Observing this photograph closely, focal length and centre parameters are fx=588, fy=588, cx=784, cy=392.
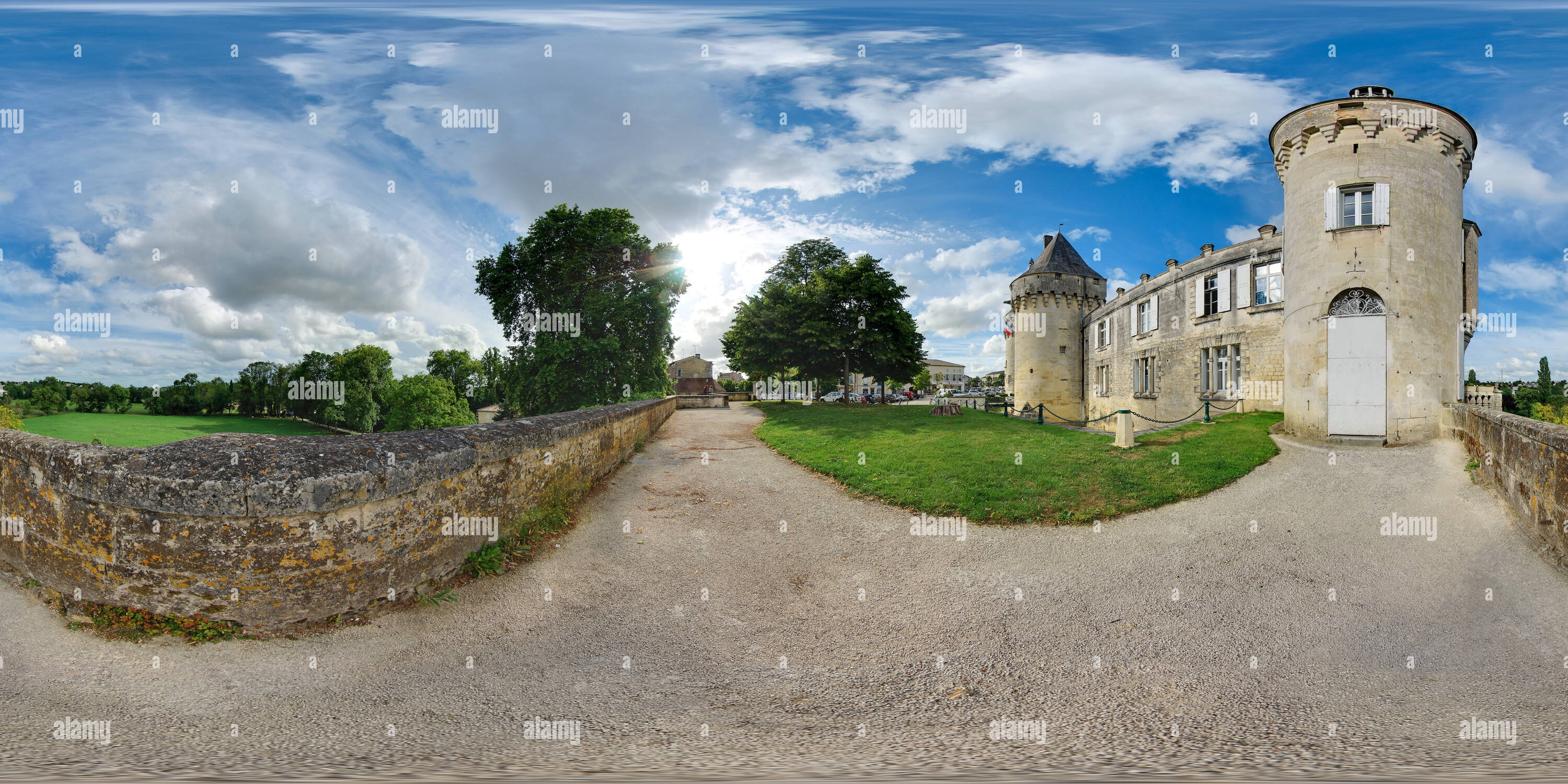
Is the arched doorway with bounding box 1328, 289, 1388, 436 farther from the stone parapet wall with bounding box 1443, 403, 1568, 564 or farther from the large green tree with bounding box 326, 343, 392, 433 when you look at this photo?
the large green tree with bounding box 326, 343, 392, 433

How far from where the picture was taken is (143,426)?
217 feet

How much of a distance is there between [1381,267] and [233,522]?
19.8 meters

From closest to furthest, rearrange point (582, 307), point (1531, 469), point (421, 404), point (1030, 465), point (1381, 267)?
point (1531, 469) < point (1030, 465) < point (1381, 267) < point (582, 307) < point (421, 404)

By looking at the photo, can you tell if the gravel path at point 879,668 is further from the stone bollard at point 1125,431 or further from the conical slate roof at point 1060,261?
the conical slate roof at point 1060,261

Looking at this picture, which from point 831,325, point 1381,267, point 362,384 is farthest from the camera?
point 362,384

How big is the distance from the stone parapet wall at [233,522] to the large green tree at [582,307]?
21.4 metres

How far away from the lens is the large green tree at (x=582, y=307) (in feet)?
Answer: 87.5

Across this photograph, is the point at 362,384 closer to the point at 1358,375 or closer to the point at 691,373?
the point at 691,373

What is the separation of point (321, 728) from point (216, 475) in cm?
209

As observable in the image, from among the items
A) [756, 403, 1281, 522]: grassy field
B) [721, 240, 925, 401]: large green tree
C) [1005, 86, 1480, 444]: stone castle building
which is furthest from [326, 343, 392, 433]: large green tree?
[1005, 86, 1480, 444]: stone castle building

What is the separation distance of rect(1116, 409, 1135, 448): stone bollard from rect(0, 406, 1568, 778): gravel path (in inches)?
186

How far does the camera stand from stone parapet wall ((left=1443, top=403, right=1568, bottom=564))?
641 centimetres

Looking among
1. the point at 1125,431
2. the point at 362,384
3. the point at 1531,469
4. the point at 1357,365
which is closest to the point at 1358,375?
the point at 1357,365

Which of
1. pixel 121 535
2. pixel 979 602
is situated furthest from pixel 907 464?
pixel 121 535
